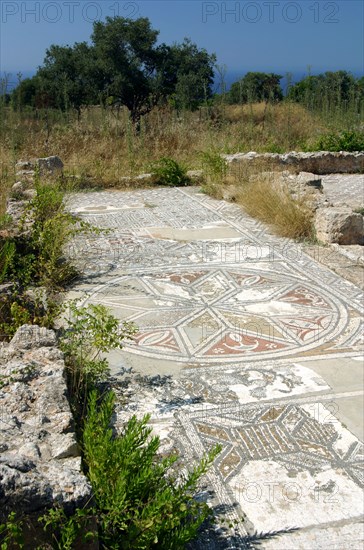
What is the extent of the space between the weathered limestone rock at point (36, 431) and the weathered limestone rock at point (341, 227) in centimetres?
371

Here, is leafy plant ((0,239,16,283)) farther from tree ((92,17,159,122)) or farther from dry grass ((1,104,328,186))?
tree ((92,17,159,122))

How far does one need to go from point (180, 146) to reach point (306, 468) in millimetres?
9245

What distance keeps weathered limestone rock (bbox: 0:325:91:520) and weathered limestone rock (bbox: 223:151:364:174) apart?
6.75m

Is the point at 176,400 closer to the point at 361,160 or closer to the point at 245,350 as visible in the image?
the point at 245,350

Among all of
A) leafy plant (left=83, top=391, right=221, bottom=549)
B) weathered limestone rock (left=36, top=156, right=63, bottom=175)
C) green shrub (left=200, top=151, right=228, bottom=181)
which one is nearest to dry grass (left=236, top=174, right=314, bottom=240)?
green shrub (left=200, top=151, right=228, bottom=181)

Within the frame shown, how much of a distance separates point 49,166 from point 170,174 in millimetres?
1891

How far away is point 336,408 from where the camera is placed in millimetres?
3041

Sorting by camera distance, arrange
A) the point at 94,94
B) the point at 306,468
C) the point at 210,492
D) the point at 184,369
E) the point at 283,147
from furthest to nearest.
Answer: the point at 94,94
the point at 283,147
the point at 184,369
the point at 306,468
the point at 210,492

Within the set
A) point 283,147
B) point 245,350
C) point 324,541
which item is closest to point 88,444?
point 324,541

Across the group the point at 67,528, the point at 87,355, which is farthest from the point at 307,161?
the point at 67,528

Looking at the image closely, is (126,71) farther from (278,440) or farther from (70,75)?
(278,440)

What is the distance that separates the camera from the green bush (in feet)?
36.9

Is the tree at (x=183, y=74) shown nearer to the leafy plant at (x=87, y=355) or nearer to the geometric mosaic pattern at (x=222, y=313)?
the geometric mosaic pattern at (x=222, y=313)

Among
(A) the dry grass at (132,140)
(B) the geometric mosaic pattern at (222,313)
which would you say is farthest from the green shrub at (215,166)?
(B) the geometric mosaic pattern at (222,313)
